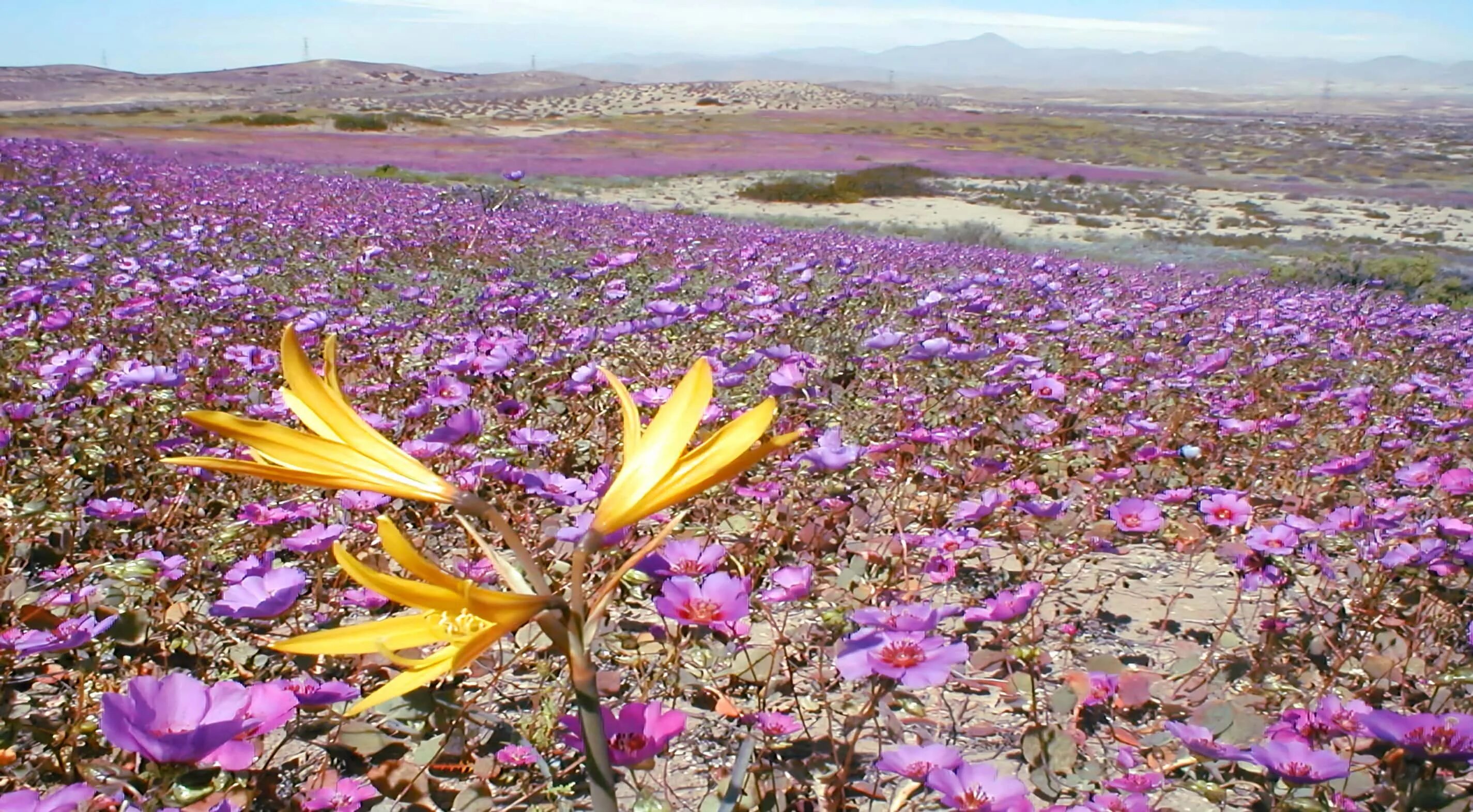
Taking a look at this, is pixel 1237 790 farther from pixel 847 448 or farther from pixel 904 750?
pixel 847 448

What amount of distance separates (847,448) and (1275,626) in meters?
0.95

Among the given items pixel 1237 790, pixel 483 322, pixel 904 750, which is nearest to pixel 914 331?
pixel 483 322

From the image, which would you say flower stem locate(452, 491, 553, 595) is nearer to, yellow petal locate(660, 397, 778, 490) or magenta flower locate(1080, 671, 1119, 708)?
yellow petal locate(660, 397, 778, 490)

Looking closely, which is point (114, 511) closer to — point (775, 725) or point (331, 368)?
point (775, 725)

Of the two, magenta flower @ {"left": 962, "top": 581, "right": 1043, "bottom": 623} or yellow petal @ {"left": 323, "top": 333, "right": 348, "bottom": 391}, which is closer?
yellow petal @ {"left": 323, "top": 333, "right": 348, "bottom": 391}

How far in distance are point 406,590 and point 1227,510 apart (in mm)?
2308

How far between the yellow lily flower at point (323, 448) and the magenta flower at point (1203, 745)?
1157mm

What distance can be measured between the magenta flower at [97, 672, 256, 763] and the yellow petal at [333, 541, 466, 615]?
0.49 meters

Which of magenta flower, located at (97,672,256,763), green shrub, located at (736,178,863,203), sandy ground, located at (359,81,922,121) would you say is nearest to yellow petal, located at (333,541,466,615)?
magenta flower, located at (97,672,256,763)

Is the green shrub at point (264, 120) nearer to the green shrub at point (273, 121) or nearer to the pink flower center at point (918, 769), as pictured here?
the green shrub at point (273, 121)

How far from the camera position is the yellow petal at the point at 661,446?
2.60 ft

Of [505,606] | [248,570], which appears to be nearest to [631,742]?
[505,606]

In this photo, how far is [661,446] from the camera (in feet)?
2.72

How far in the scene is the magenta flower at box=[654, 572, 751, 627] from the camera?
4.67 feet
